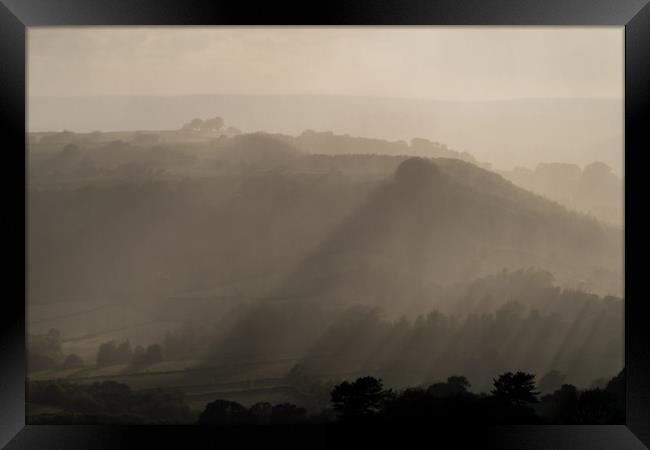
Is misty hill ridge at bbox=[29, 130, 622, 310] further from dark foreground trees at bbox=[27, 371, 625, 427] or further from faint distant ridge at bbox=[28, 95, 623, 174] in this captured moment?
dark foreground trees at bbox=[27, 371, 625, 427]

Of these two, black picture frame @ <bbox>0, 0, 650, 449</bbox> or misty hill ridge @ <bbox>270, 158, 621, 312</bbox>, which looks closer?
black picture frame @ <bbox>0, 0, 650, 449</bbox>

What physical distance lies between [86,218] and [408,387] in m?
1.59

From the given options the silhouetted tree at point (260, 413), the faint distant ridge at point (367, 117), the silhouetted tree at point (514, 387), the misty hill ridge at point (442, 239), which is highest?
the faint distant ridge at point (367, 117)

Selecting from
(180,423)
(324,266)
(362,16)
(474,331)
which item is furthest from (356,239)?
(180,423)

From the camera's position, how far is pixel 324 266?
9.05 feet

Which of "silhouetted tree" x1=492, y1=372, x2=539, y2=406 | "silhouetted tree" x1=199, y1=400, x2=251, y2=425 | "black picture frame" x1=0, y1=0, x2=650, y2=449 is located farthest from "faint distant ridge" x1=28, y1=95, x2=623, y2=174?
"silhouetted tree" x1=199, y1=400, x2=251, y2=425

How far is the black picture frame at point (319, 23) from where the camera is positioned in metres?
2.45

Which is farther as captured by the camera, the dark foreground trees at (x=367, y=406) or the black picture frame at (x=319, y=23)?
the dark foreground trees at (x=367, y=406)

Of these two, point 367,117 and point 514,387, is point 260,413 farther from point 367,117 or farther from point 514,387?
point 367,117

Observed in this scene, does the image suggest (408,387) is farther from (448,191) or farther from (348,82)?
(348,82)

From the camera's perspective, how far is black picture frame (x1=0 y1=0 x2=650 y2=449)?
8.04 ft

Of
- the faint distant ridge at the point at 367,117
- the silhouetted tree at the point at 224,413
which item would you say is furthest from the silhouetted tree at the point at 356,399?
the faint distant ridge at the point at 367,117

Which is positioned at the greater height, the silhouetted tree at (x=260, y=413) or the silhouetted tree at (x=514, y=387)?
the silhouetted tree at (x=514, y=387)

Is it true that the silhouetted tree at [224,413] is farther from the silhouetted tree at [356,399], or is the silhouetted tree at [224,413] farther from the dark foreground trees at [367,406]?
the silhouetted tree at [356,399]
